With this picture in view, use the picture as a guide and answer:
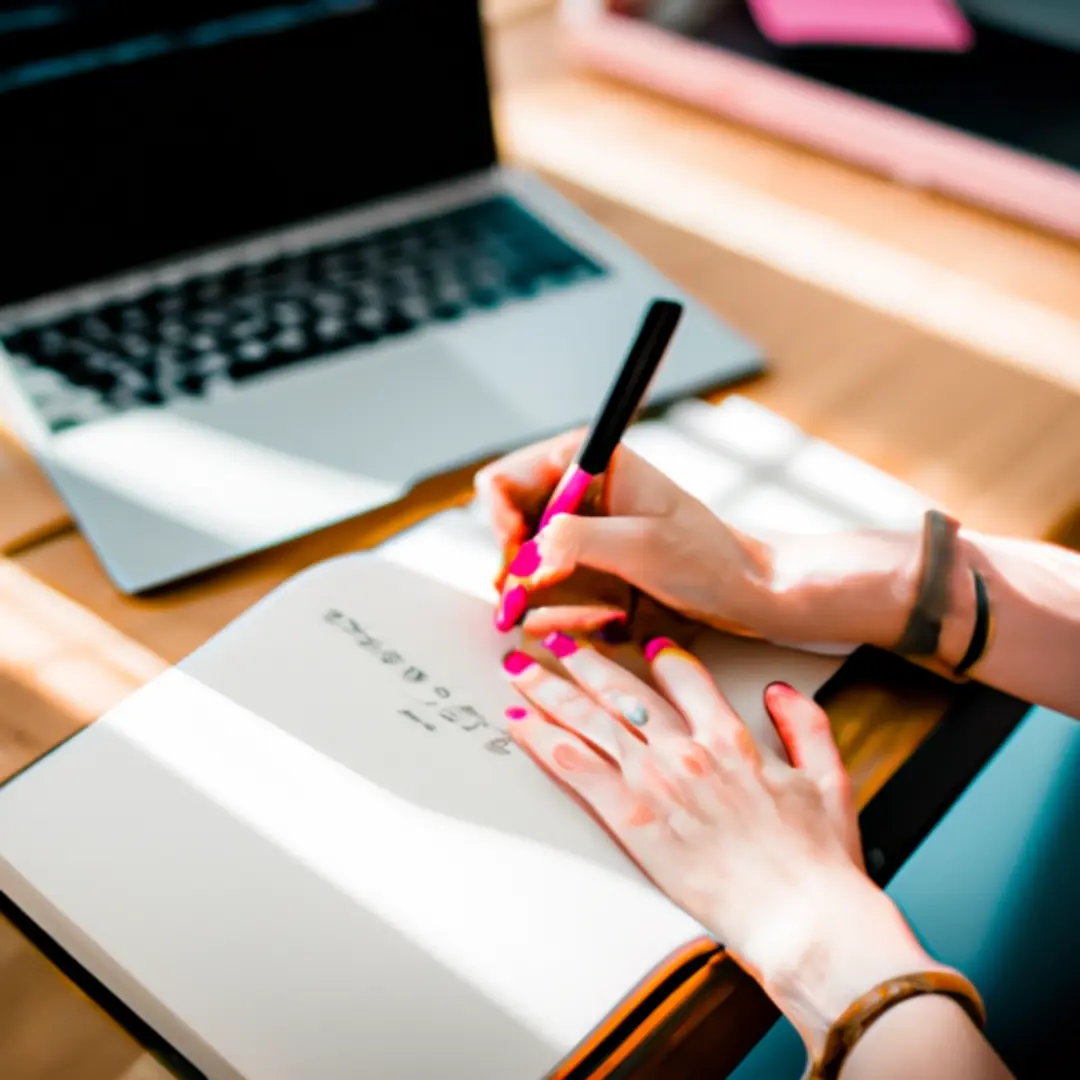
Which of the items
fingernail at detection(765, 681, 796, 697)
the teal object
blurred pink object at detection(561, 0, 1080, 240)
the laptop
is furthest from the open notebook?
blurred pink object at detection(561, 0, 1080, 240)

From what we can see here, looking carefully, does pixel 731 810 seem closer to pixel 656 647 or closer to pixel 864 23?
pixel 656 647

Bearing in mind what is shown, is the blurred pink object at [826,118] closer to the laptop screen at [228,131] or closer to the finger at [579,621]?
the laptop screen at [228,131]

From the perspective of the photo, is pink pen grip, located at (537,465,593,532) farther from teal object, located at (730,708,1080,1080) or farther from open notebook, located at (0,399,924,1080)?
teal object, located at (730,708,1080,1080)

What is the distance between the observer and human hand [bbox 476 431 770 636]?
507mm

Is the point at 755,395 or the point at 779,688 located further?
the point at 755,395

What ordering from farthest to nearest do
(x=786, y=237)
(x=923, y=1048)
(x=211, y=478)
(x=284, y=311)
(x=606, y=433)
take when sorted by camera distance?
(x=786, y=237) < (x=284, y=311) < (x=211, y=478) < (x=606, y=433) < (x=923, y=1048)

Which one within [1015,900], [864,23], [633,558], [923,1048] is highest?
[864,23]

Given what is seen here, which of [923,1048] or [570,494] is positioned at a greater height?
[570,494]

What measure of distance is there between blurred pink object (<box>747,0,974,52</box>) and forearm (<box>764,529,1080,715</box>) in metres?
0.68

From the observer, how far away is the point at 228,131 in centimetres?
76

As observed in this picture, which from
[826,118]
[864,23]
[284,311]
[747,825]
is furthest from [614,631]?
[864,23]

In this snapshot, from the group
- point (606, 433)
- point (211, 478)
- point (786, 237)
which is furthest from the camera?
point (786, 237)

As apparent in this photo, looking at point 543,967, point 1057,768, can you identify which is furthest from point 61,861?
point 1057,768

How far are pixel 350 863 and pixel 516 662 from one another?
134 millimetres
